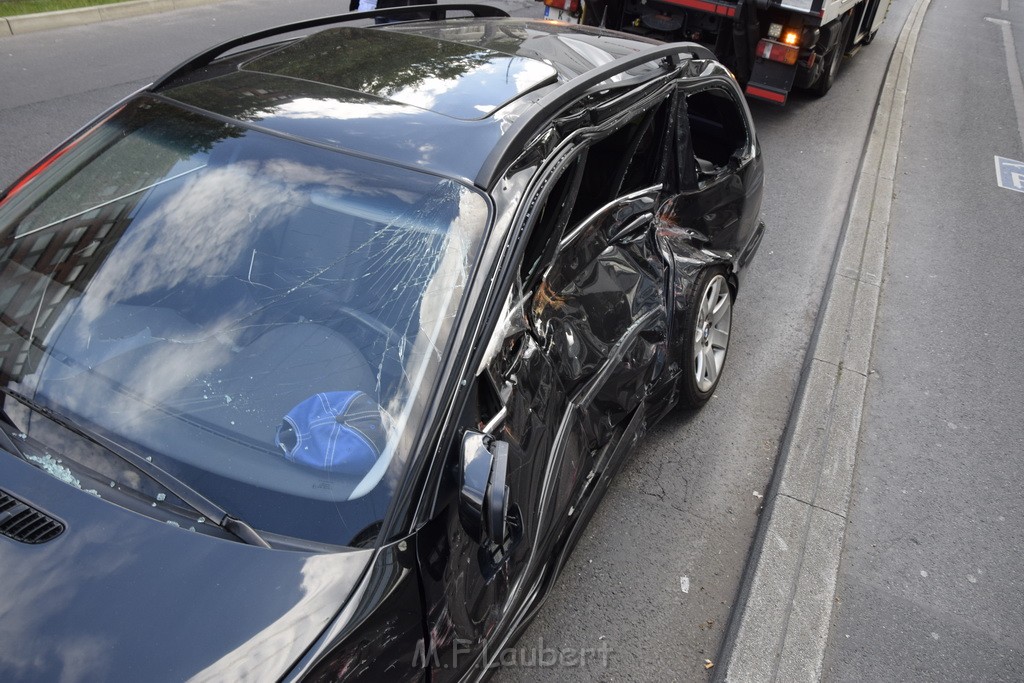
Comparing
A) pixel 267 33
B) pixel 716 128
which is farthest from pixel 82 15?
pixel 716 128

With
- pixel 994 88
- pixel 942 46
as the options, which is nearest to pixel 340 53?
pixel 994 88

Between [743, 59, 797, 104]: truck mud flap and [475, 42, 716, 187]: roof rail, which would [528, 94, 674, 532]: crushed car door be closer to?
[475, 42, 716, 187]: roof rail

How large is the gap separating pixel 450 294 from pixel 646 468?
1.95 m

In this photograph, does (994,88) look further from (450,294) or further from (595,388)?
(450,294)

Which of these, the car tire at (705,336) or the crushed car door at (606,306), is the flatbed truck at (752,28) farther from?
the crushed car door at (606,306)

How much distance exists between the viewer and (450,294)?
2.19 metres

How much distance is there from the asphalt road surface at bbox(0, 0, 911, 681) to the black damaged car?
0.49 m

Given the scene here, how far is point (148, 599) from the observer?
167 centimetres

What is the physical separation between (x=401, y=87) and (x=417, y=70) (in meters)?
0.17

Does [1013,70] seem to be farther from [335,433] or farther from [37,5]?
[335,433]

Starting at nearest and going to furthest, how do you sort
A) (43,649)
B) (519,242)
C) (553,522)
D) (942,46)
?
(43,649), (519,242), (553,522), (942,46)

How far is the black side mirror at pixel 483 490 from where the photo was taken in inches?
75.6

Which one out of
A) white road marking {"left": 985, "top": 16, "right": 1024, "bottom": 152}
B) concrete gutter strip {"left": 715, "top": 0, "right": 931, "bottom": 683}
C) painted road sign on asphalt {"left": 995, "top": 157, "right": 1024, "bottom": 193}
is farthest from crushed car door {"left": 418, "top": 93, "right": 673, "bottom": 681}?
white road marking {"left": 985, "top": 16, "right": 1024, "bottom": 152}

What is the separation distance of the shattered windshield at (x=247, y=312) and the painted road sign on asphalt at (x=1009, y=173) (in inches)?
301
